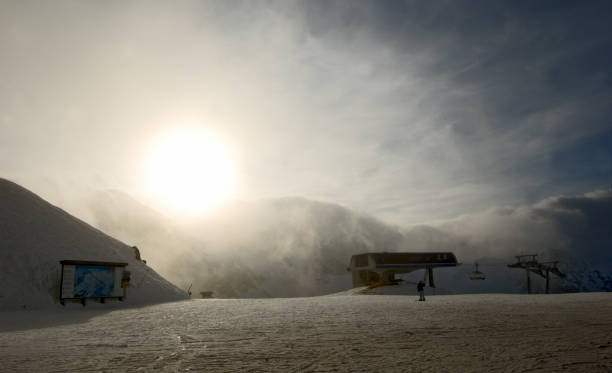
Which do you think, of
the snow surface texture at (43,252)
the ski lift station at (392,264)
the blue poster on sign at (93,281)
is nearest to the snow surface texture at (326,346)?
the blue poster on sign at (93,281)

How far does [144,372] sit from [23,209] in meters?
31.9

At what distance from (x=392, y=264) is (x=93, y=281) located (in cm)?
3759

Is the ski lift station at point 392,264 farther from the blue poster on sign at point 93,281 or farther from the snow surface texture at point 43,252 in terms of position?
the blue poster on sign at point 93,281

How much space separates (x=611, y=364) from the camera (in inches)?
254

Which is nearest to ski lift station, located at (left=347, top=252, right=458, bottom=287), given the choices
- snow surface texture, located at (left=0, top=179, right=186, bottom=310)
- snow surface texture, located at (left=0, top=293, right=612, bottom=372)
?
snow surface texture, located at (left=0, top=179, right=186, bottom=310)

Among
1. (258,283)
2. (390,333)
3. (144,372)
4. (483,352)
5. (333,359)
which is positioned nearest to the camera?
(144,372)

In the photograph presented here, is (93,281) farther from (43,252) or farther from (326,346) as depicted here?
(326,346)

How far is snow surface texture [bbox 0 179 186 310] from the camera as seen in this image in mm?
23922

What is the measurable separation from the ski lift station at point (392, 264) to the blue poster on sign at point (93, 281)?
33619 mm

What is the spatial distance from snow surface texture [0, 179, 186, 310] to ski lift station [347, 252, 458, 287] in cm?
2828

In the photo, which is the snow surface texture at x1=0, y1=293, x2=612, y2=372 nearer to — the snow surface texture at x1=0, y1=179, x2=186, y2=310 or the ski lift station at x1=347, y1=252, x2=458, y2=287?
the snow surface texture at x1=0, y1=179, x2=186, y2=310

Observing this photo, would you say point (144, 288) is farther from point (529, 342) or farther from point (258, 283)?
point (258, 283)

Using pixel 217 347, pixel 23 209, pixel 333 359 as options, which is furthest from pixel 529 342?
pixel 23 209

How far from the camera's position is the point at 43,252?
27.1m
